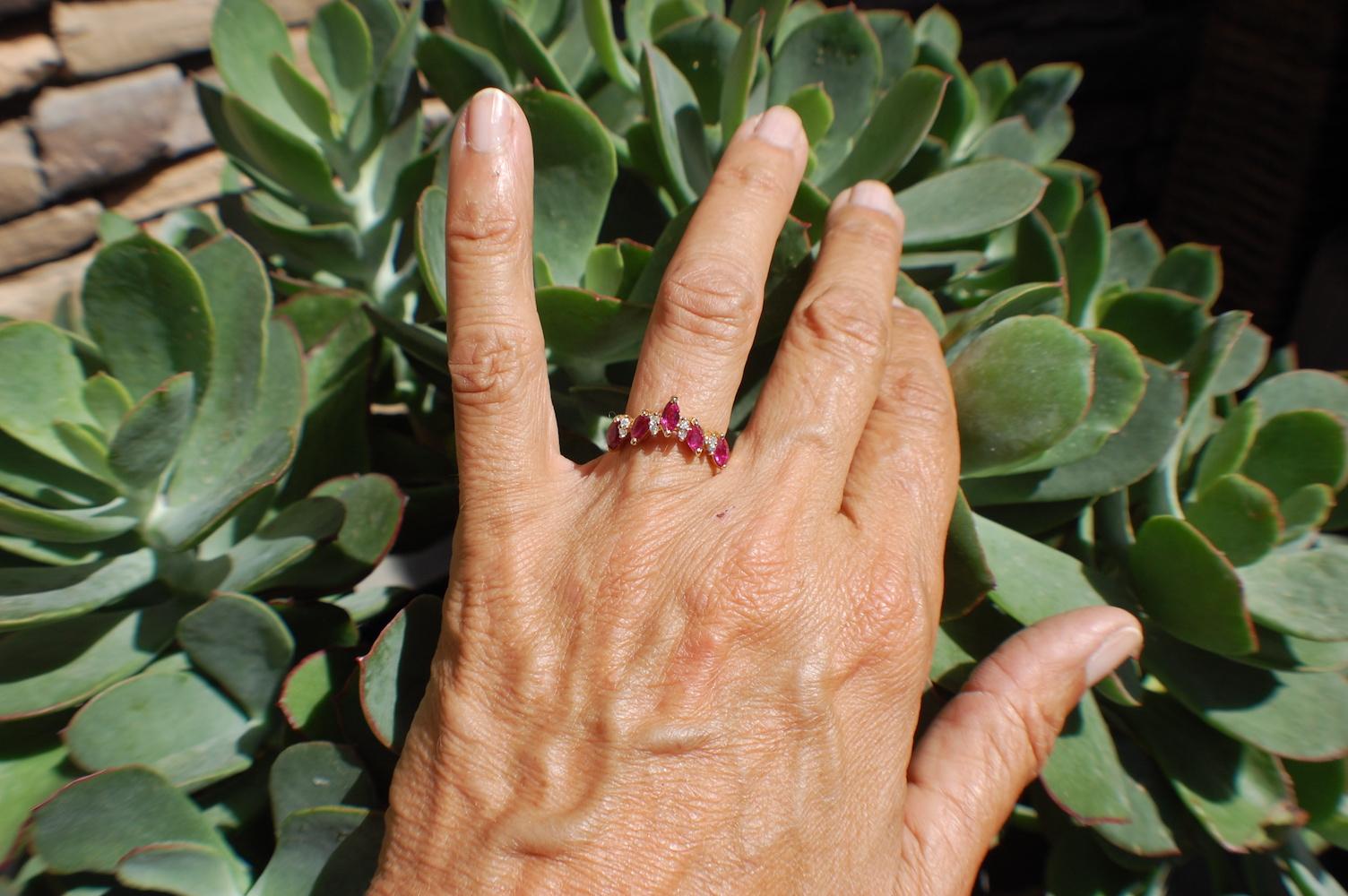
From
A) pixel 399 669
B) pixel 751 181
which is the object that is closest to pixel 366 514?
pixel 399 669

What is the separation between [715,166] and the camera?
1051 millimetres

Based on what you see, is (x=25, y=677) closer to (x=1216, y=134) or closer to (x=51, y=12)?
(x=51, y=12)

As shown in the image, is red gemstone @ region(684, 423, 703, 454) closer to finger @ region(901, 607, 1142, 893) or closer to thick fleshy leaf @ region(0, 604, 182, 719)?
finger @ region(901, 607, 1142, 893)

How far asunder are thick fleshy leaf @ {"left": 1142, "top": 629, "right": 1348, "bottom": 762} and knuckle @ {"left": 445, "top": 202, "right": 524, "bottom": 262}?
0.73 meters

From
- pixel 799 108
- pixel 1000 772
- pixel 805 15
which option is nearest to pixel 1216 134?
pixel 805 15

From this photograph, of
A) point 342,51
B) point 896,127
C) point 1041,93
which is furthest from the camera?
point 1041,93

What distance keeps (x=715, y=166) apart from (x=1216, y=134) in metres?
2.47

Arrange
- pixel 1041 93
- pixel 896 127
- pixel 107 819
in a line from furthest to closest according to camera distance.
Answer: pixel 1041 93 → pixel 896 127 → pixel 107 819

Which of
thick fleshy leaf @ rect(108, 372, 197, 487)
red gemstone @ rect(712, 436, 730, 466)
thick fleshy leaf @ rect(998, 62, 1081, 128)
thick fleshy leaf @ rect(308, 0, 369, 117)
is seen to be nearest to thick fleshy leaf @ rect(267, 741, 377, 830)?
thick fleshy leaf @ rect(108, 372, 197, 487)

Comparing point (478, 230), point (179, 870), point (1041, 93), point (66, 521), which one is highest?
point (1041, 93)

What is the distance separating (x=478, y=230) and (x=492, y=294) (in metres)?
0.05

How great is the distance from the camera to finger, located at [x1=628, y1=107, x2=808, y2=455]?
829 millimetres

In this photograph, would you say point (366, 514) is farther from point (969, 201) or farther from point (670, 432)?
point (969, 201)

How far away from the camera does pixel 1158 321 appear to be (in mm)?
1028
